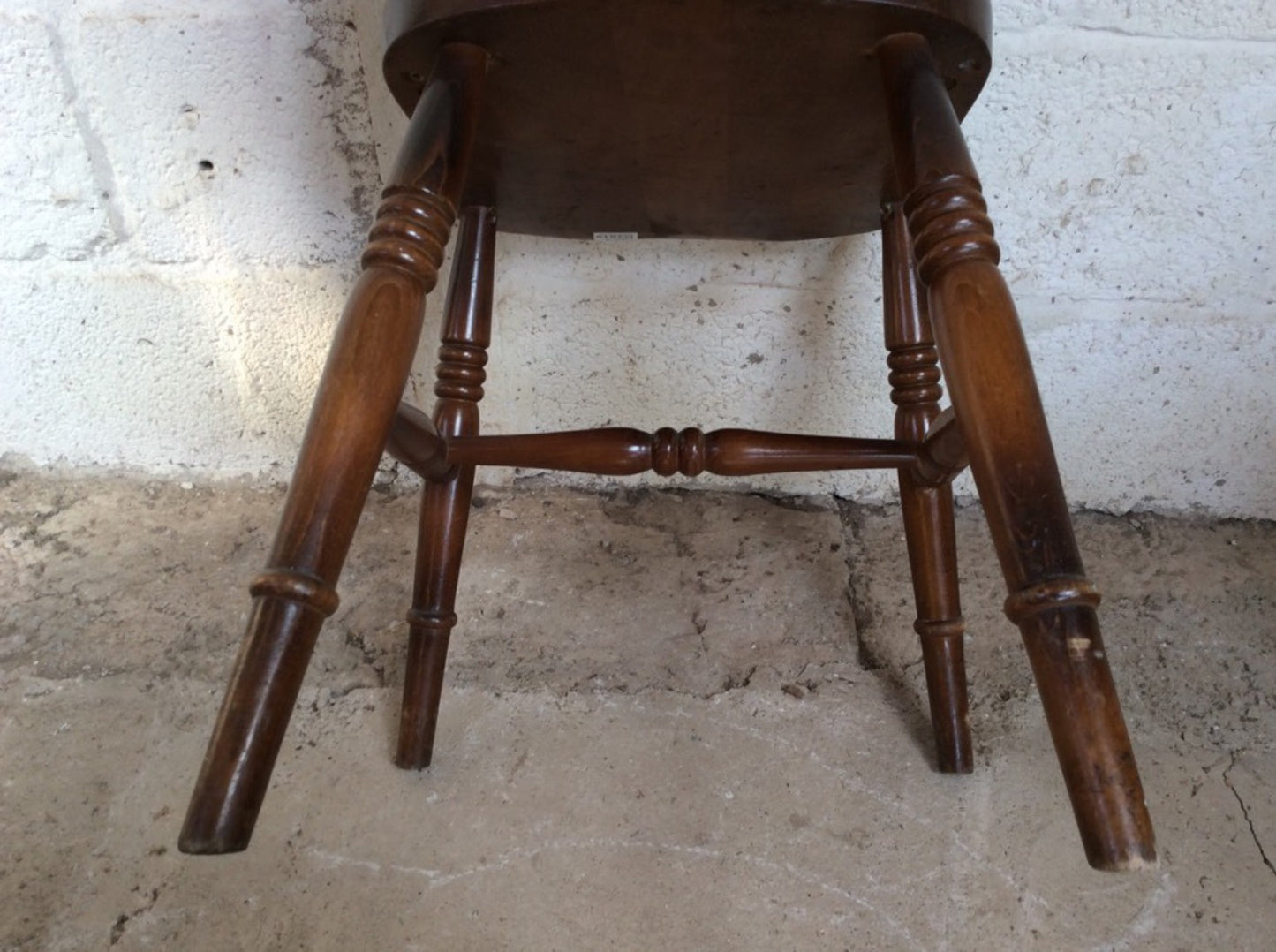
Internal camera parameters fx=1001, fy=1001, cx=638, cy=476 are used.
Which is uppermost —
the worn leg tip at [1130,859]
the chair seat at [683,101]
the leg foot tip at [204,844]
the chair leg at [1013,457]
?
the chair seat at [683,101]

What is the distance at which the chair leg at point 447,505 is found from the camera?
3.06 ft

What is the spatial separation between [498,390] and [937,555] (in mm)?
593

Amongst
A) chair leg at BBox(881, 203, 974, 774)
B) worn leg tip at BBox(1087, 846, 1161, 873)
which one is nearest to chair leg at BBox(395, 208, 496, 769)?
chair leg at BBox(881, 203, 974, 774)

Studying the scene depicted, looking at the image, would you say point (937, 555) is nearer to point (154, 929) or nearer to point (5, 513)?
point (154, 929)

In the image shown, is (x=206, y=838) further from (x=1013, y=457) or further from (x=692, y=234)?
(x=692, y=234)

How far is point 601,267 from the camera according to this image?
→ 118 centimetres

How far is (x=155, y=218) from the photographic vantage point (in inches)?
46.4

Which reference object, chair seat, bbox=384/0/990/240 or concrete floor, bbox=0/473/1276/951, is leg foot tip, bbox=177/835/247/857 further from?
chair seat, bbox=384/0/990/240

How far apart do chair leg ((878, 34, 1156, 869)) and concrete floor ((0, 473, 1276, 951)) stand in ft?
1.23

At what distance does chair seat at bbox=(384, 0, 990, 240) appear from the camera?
2.08 ft

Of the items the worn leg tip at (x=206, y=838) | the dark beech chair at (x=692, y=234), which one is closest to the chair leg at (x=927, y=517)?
the dark beech chair at (x=692, y=234)

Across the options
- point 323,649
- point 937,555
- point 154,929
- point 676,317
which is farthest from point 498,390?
point 154,929

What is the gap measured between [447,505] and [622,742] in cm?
29

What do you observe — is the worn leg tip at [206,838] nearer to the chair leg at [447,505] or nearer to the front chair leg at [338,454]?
the front chair leg at [338,454]
